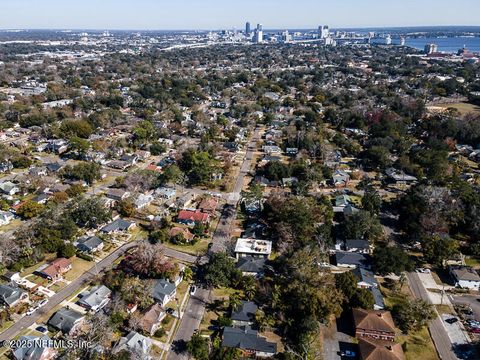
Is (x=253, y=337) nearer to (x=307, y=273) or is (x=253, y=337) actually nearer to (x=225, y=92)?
(x=307, y=273)

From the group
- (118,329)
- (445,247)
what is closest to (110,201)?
(118,329)

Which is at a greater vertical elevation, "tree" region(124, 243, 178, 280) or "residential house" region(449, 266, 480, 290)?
"tree" region(124, 243, 178, 280)

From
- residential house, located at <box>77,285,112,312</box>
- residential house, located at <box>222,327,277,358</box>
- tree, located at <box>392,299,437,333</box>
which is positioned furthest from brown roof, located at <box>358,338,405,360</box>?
residential house, located at <box>77,285,112,312</box>

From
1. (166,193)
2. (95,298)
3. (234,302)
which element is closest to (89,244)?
(95,298)

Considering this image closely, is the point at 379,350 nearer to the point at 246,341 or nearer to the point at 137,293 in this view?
the point at 246,341

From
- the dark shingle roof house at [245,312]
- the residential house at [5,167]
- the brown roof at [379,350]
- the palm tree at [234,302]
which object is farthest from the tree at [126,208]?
the brown roof at [379,350]

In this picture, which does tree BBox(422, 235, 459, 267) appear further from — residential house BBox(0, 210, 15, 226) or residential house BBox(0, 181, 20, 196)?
residential house BBox(0, 181, 20, 196)

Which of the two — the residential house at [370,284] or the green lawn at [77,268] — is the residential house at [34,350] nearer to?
the green lawn at [77,268]
